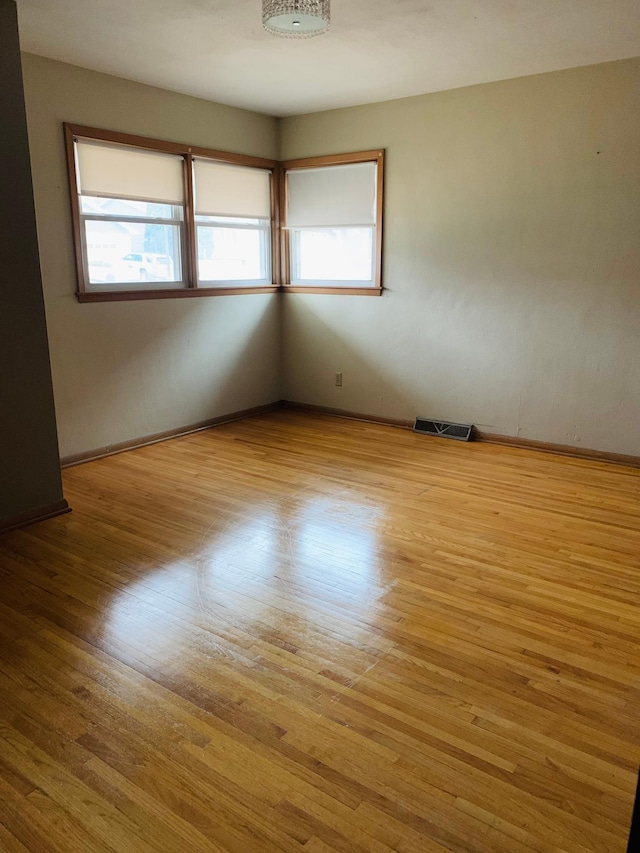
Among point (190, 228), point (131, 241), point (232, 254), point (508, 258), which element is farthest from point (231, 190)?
point (508, 258)

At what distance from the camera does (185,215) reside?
518cm

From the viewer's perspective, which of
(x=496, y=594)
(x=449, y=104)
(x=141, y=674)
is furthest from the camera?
(x=449, y=104)

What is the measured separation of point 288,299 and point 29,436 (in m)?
3.28

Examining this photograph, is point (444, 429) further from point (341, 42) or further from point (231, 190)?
point (341, 42)

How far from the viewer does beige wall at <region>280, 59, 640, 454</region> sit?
14.5ft

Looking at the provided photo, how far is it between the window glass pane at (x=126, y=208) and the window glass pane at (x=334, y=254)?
139cm

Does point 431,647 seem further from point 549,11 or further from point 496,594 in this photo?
point 549,11

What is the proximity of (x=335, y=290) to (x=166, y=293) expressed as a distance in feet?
5.21

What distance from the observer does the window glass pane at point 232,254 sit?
5.51 m

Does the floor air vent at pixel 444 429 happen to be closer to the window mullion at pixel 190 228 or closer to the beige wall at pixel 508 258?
the beige wall at pixel 508 258

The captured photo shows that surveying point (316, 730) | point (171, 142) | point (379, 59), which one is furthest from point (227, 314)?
point (316, 730)

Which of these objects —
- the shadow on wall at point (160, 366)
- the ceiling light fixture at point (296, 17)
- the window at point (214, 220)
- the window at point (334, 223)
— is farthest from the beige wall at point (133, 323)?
the ceiling light fixture at point (296, 17)

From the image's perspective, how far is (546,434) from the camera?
495 centimetres

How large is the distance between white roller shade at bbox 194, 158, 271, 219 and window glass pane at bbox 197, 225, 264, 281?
15 cm
